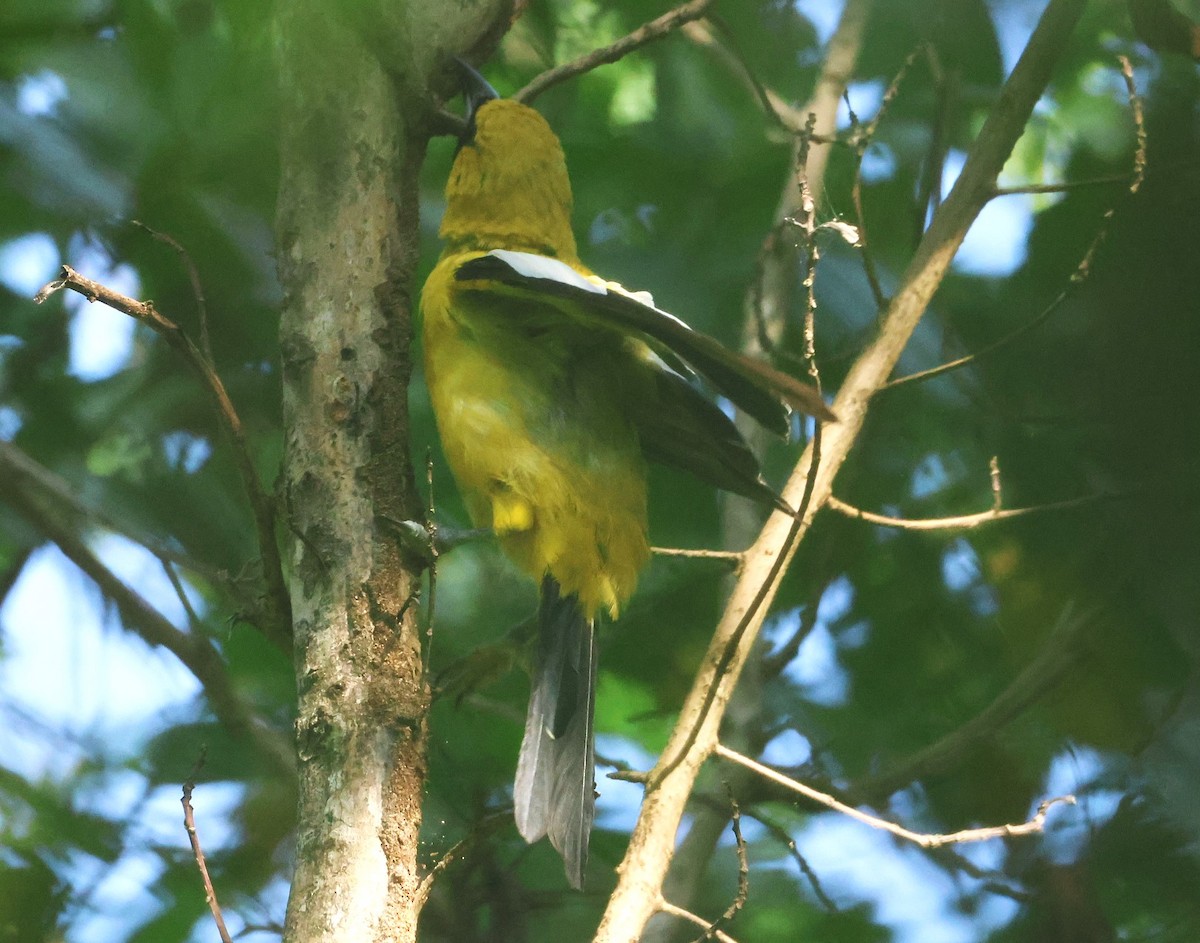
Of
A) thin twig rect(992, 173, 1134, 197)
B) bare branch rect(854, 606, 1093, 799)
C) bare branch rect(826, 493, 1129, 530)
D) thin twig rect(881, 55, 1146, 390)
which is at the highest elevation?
thin twig rect(992, 173, 1134, 197)

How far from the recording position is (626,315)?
238 centimetres

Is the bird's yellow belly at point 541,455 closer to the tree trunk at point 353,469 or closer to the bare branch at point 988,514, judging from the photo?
the tree trunk at point 353,469

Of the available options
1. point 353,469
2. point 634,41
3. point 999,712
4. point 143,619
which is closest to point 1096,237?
point 999,712

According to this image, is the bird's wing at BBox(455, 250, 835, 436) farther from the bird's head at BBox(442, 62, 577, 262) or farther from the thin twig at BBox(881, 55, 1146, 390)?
the bird's head at BBox(442, 62, 577, 262)

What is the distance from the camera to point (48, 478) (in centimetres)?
294

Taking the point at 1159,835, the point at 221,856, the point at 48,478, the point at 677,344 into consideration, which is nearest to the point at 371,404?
the point at 677,344

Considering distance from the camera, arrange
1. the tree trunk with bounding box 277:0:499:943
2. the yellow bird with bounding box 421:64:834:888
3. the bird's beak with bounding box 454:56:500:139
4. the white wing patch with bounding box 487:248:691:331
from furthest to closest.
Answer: the bird's beak with bounding box 454:56:500:139 < the yellow bird with bounding box 421:64:834:888 < the white wing patch with bounding box 487:248:691:331 < the tree trunk with bounding box 277:0:499:943

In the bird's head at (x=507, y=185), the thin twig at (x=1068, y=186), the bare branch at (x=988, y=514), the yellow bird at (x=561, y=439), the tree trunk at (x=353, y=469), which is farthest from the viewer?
the bird's head at (x=507, y=185)

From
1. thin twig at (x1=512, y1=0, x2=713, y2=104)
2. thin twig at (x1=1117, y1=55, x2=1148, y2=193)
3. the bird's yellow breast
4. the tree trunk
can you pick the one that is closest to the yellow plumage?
the bird's yellow breast

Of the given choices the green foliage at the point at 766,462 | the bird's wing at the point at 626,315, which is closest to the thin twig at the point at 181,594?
the green foliage at the point at 766,462

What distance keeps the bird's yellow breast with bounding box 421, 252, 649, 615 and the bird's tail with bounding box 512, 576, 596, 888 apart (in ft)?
0.28

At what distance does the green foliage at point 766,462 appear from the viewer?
6.65 ft

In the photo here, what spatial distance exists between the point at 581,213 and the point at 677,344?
1467mm

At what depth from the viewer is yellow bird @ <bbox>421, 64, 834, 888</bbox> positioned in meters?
2.79
